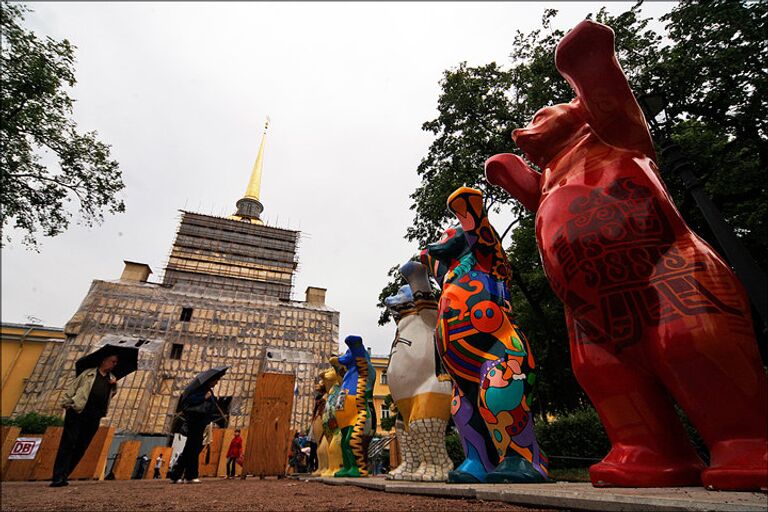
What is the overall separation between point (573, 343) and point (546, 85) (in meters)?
8.89

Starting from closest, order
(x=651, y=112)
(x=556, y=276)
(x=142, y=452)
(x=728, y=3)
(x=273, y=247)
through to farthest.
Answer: (x=556, y=276) < (x=651, y=112) < (x=728, y=3) < (x=142, y=452) < (x=273, y=247)

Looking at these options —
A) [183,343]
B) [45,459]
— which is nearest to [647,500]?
[45,459]

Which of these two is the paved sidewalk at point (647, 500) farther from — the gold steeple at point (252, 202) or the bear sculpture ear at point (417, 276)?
the gold steeple at point (252, 202)

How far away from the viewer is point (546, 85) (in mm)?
9594

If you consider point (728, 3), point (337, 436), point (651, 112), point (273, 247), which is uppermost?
point (273, 247)

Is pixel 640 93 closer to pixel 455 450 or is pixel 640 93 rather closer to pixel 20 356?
pixel 455 450

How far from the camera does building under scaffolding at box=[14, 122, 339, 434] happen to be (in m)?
21.1

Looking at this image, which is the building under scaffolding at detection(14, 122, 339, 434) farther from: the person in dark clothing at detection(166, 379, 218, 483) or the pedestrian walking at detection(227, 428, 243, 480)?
the person in dark clothing at detection(166, 379, 218, 483)

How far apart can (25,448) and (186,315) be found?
18.4 metres

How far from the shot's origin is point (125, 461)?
956 centimetres

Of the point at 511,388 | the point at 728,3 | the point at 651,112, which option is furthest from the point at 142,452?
the point at 728,3

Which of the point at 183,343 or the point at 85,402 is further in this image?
the point at 183,343

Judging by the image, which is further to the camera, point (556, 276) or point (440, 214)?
point (440, 214)

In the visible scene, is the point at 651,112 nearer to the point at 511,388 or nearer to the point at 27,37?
the point at 511,388
